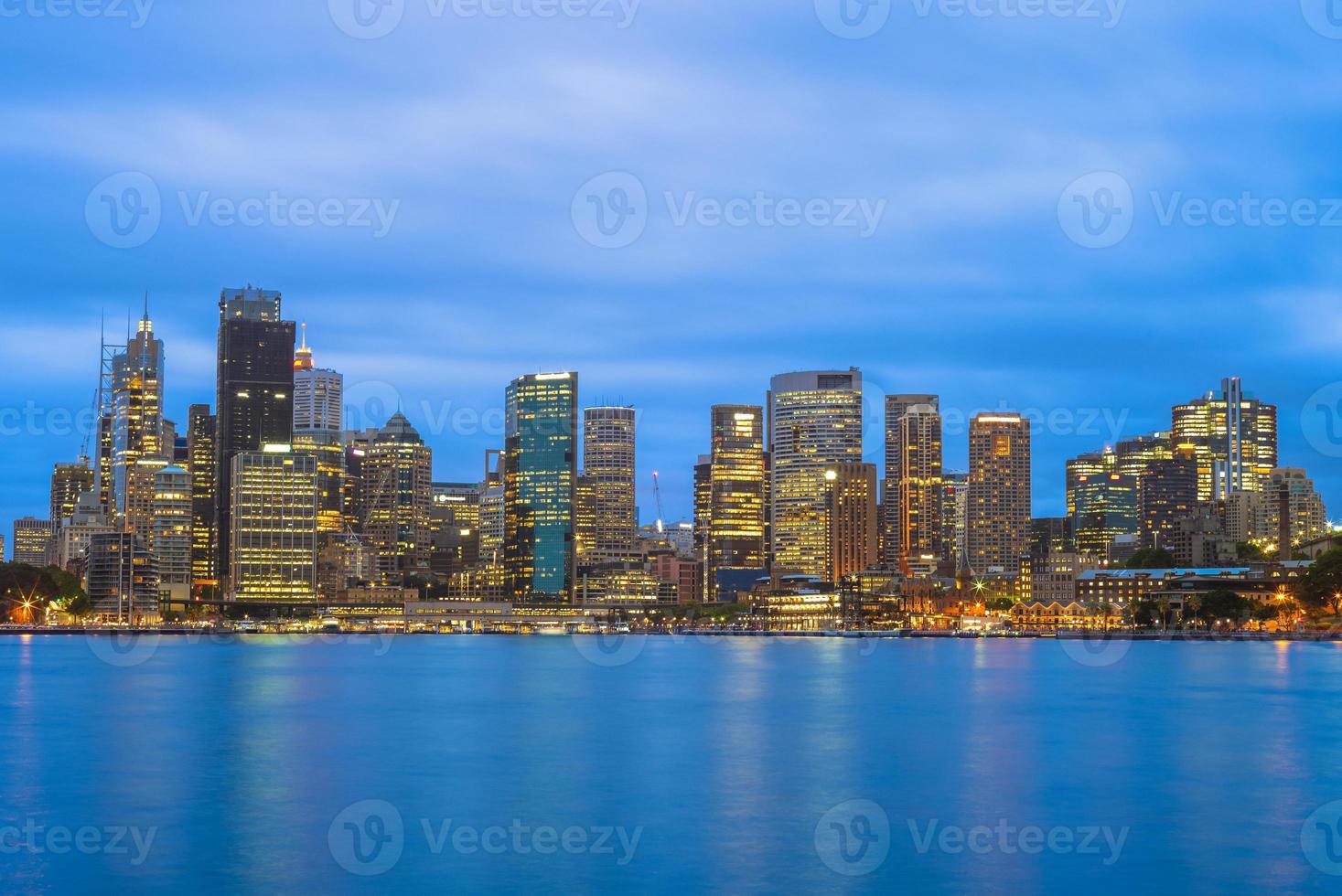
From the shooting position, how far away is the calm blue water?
160ft

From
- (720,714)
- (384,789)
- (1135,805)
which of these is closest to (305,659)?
(720,714)

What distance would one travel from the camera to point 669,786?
66.8 meters

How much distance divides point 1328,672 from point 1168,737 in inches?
2598

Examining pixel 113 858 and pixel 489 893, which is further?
pixel 113 858

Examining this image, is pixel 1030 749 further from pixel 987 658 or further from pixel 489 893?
pixel 987 658

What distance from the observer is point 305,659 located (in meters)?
181

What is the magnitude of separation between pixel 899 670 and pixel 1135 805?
9540 cm

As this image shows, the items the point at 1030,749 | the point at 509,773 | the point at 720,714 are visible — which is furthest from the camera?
the point at 720,714

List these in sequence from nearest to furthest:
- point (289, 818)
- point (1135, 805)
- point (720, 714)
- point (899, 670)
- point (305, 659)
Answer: point (289, 818) → point (1135, 805) → point (720, 714) → point (899, 670) → point (305, 659)

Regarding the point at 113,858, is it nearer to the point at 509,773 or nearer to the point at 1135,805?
the point at 509,773

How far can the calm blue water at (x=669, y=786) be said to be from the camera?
48.9m

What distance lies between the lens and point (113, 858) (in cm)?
5012

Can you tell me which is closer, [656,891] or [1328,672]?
[656,891]

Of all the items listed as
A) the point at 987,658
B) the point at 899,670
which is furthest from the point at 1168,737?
the point at 987,658
